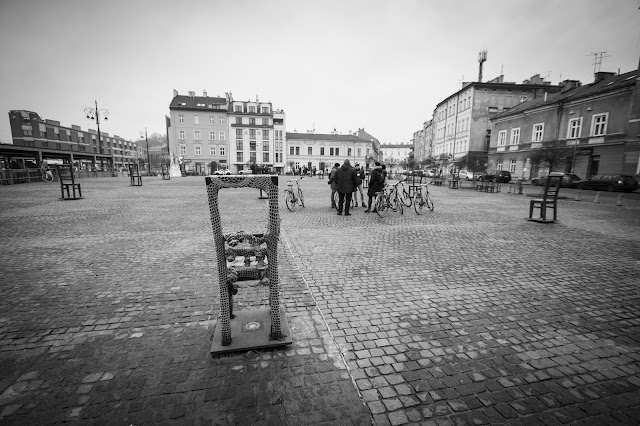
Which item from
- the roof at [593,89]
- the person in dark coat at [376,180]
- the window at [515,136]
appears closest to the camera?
the person in dark coat at [376,180]

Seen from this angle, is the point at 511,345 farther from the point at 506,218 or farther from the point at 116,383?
the point at 506,218

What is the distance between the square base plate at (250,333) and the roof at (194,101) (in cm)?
6472

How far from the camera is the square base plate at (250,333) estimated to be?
2965mm

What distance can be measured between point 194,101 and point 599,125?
219 ft

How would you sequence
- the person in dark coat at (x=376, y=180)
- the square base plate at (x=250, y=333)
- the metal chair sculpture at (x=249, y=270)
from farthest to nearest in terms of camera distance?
the person in dark coat at (x=376, y=180), the square base plate at (x=250, y=333), the metal chair sculpture at (x=249, y=270)

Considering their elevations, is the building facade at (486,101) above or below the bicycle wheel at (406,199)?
above

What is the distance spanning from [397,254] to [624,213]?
13.1 meters

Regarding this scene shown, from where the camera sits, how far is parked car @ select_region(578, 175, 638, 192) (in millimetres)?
22625

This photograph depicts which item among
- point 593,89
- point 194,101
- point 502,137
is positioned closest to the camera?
point 593,89

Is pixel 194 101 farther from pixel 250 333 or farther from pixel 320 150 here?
pixel 250 333

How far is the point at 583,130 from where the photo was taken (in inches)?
1155

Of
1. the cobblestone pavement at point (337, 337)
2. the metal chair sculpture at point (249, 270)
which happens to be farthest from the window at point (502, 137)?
the metal chair sculpture at point (249, 270)

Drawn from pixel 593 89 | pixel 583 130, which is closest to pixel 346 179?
pixel 583 130

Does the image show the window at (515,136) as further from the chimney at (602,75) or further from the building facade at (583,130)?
the chimney at (602,75)
